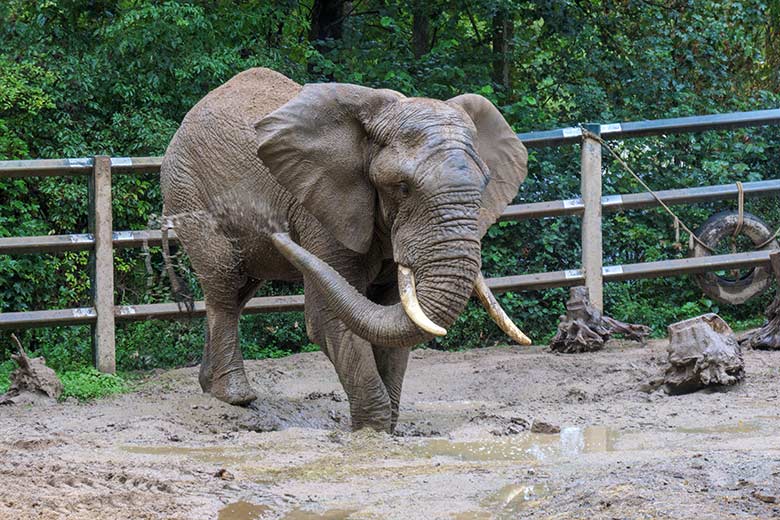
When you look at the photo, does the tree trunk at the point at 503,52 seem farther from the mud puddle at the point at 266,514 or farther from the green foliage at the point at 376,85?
the mud puddle at the point at 266,514

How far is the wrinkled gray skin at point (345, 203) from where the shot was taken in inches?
243

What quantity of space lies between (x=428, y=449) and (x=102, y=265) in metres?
4.03

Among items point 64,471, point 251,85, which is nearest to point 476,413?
point 251,85

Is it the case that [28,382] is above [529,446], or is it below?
below

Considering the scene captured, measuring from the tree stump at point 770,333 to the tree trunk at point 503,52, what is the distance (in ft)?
15.9

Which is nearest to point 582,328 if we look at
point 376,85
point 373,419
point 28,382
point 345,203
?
point 373,419

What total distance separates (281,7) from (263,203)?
5564 mm

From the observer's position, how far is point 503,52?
44.3ft

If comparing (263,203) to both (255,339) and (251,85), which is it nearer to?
(251,85)

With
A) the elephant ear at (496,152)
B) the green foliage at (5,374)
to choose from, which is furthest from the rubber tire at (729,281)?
the green foliage at (5,374)

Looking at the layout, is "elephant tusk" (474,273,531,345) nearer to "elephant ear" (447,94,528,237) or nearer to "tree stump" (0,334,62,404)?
"elephant ear" (447,94,528,237)

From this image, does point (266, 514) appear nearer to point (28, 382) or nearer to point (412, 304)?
A: point (412, 304)

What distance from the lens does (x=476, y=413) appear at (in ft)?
24.5

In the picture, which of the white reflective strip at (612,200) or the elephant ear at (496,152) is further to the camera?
the white reflective strip at (612,200)
